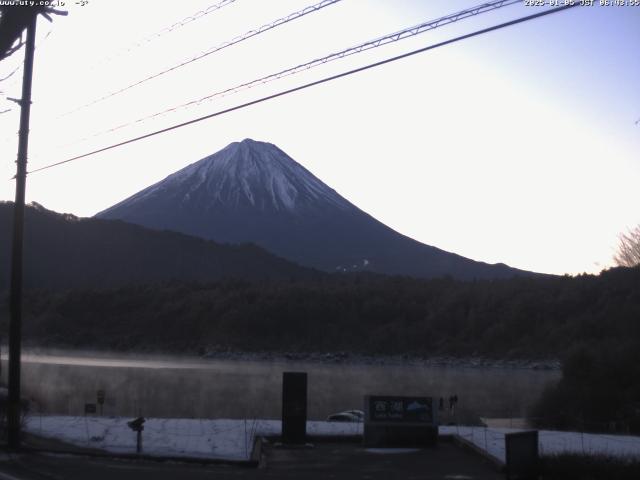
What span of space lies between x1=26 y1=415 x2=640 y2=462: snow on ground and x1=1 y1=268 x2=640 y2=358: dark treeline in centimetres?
5448

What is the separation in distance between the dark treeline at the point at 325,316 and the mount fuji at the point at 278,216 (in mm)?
56318

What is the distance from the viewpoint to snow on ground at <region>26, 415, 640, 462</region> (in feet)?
63.5

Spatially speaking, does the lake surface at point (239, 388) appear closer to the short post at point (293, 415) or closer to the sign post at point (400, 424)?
the short post at point (293, 415)

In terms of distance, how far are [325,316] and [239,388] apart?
46420 mm

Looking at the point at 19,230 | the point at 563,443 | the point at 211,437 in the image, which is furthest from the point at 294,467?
the point at 19,230

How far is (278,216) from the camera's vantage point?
179 m

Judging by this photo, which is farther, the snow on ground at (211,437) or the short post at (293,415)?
the short post at (293,415)

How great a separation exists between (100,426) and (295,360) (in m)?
61.9

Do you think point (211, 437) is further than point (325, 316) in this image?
No

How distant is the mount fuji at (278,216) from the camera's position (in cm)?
16562

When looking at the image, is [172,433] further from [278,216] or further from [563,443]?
[278,216]

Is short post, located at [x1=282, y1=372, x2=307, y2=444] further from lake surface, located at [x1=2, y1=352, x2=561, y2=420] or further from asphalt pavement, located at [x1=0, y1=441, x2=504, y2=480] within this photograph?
lake surface, located at [x1=2, y1=352, x2=561, y2=420]

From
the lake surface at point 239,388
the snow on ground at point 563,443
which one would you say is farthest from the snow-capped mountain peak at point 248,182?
the snow on ground at point 563,443

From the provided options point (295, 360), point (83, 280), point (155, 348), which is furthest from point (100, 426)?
point (83, 280)
